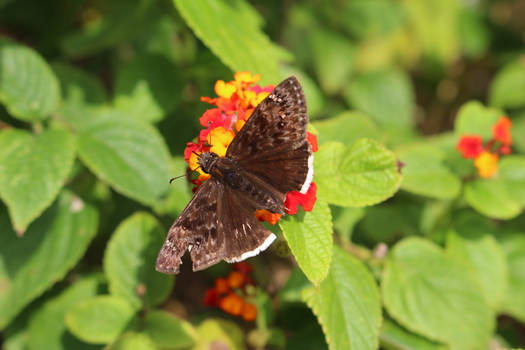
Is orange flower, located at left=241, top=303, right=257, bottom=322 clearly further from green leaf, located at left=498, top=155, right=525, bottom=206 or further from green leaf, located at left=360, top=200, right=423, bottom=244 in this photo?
green leaf, located at left=498, top=155, right=525, bottom=206

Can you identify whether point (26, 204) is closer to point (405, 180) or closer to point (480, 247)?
point (405, 180)

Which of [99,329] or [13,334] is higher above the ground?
[99,329]

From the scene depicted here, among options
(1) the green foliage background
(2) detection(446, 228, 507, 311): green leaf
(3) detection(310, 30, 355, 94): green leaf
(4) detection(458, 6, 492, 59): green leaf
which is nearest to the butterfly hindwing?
(1) the green foliage background

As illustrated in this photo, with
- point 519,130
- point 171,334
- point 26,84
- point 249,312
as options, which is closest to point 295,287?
point 249,312

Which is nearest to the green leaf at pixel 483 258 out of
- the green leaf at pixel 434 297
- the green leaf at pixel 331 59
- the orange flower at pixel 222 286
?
the green leaf at pixel 434 297

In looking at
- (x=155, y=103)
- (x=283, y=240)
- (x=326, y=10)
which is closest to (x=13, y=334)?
(x=155, y=103)
